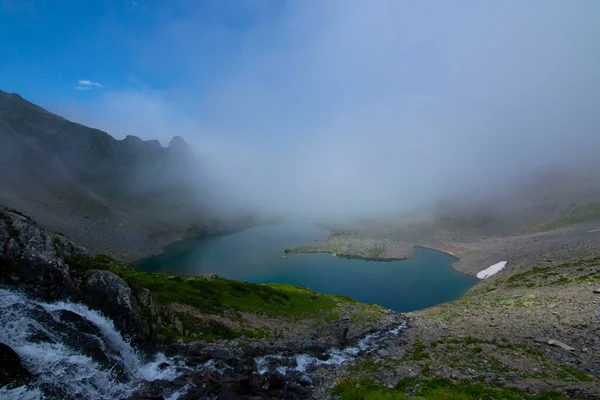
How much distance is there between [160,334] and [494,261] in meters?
118

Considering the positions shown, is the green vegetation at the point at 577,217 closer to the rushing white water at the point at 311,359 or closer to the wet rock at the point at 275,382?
the rushing white water at the point at 311,359

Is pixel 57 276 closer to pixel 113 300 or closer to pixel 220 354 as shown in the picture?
pixel 113 300

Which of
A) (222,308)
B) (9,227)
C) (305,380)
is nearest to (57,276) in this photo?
(9,227)

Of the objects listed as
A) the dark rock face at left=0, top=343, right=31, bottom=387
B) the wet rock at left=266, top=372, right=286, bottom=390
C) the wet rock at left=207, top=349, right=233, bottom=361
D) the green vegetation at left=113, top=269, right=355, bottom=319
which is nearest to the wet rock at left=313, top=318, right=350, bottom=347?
the green vegetation at left=113, top=269, right=355, bottom=319

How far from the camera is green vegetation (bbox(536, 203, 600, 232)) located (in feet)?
460

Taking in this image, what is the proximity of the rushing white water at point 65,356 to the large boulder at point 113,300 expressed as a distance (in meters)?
0.93

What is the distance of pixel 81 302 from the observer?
26016 millimetres

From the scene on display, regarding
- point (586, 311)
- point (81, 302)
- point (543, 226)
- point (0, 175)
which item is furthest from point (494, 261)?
point (0, 175)

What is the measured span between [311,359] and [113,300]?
66.3 ft

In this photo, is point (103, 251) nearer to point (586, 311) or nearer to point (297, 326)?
point (297, 326)

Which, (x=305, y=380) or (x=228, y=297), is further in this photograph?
(x=228, y=297)

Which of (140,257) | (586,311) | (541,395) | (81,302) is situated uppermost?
(81,302)

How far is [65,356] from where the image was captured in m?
20.2

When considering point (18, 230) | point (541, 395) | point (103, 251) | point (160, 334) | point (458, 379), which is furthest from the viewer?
point (103, 251)
